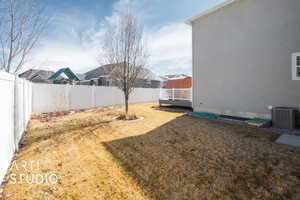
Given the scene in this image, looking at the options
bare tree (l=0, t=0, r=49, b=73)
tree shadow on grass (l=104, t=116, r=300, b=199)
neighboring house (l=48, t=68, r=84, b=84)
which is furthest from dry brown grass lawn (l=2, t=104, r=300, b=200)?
neighboring house (l=48, t=68, r=84, b=84)

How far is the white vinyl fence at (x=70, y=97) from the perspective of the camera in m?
7.88

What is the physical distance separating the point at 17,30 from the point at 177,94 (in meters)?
8.58

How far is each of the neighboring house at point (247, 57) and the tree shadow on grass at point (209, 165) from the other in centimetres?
221

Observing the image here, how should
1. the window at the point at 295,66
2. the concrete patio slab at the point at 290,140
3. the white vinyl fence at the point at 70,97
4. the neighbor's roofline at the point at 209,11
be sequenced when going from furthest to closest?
the white vinyl fence at the point at 70,97, the neighbor's roofline at the point at 209,11, the window at the point at 295,66, the concrete patio slab at the point at 290,140

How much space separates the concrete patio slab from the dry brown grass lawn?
205mm

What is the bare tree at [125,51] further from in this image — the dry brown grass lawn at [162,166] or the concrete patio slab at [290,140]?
the concrete patio slab at [290,140]

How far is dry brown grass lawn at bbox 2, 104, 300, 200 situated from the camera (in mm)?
1797

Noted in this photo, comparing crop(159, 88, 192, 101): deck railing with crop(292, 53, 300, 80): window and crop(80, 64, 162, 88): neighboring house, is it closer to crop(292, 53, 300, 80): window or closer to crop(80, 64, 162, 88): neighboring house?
crop(80, 64, 162, 88): neighboring house

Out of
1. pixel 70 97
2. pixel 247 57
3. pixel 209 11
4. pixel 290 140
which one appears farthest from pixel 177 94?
pixel 70 97

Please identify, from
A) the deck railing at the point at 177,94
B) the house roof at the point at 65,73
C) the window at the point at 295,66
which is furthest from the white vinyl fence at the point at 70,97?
the window at the point at 295,66

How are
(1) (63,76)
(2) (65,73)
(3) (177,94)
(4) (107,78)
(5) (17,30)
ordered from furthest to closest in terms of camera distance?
(2) (65,73) → (1) (63,76) → (3) (177,94) → (4) (107,78) → (5) (17,30)

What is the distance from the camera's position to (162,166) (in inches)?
95.3

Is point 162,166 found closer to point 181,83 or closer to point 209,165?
point 209,165

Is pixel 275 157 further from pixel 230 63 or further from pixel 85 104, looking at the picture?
pixel 85 104
